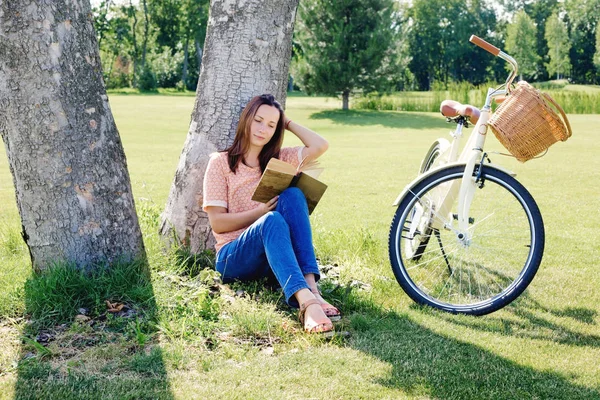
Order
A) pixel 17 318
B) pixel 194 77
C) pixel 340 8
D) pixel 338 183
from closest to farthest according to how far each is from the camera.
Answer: pixel 17 318
pixel 338 183
pixel 340 8
pixel 194 77

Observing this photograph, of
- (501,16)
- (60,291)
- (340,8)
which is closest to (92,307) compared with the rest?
(60,291)

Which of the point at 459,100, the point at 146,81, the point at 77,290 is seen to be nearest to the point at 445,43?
the point at 146,81

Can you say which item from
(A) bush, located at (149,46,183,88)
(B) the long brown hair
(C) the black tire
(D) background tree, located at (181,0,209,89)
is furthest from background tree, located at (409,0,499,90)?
(B) the long brown hair

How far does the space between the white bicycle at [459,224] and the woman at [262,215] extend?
2.16 feet

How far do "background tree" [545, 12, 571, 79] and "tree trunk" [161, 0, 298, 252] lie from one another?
6157 centimetres

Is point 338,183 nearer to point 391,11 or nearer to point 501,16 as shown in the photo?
point 391,11

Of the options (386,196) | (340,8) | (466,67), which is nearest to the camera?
(386,196)

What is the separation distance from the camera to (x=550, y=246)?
20.9ft

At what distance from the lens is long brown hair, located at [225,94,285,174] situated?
4395 mm

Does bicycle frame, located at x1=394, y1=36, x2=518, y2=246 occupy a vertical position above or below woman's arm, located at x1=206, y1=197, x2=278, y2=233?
above

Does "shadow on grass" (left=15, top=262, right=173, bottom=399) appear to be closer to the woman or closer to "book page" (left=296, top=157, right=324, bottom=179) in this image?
the woman

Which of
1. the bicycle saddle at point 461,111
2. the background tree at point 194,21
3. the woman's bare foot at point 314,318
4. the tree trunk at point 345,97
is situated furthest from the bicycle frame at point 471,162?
the background tree at point 194,21

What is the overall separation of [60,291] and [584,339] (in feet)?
10.1

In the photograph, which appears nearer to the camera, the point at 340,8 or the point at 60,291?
the point at 60,291
